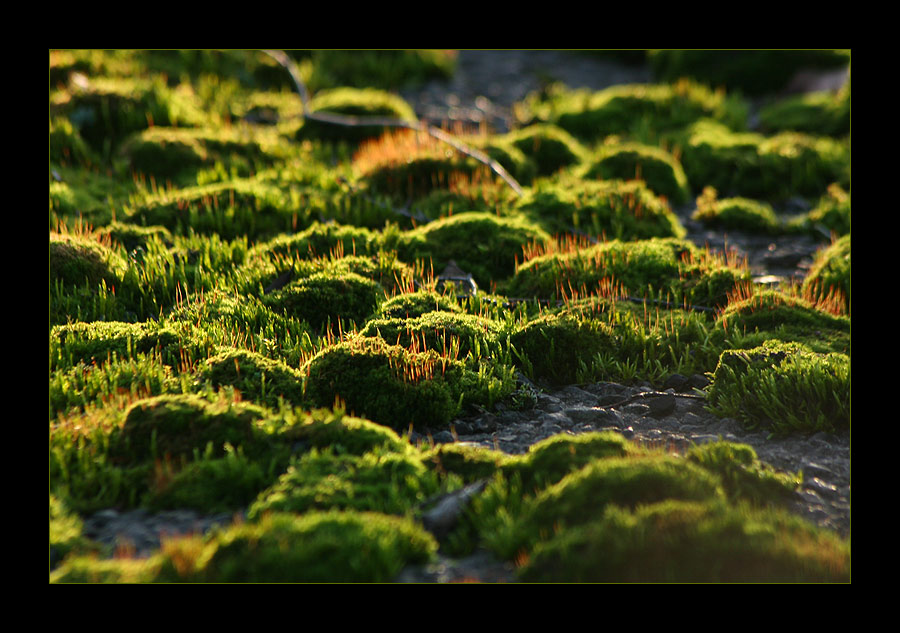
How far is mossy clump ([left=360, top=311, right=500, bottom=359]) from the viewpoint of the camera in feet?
23.8

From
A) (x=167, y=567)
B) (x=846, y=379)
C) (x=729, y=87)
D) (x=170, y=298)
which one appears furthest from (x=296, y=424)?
(x=729, y=87)

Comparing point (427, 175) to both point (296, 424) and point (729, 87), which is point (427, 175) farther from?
point (729, 87)

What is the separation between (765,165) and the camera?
1442 centimetres

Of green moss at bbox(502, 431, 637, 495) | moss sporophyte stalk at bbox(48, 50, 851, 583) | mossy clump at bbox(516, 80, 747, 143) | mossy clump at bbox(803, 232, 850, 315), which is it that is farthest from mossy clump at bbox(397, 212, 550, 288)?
mossy clump at bbox(516, 80, 747, 143)

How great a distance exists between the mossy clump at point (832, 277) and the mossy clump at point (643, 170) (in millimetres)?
3686

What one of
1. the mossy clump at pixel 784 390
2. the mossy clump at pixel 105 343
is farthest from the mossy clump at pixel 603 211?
the mossy clump at pixel 105 343

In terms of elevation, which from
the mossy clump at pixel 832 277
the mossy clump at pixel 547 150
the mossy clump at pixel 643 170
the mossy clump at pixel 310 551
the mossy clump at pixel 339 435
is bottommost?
the mossy clump at pixel 310 551

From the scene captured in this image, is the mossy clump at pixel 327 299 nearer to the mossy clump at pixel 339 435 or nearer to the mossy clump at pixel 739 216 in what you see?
the mossy clump at pixel 339 435

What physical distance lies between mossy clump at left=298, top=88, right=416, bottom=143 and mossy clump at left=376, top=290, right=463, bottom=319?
295 inches

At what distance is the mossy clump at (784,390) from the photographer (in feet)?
20.9

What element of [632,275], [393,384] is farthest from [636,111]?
[393,384]

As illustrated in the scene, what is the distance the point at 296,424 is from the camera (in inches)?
231

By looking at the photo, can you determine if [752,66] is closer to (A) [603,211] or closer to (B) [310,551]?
(A) [603,211]

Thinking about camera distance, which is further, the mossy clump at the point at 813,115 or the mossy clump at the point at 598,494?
the mossy clump at the point at 813,115
